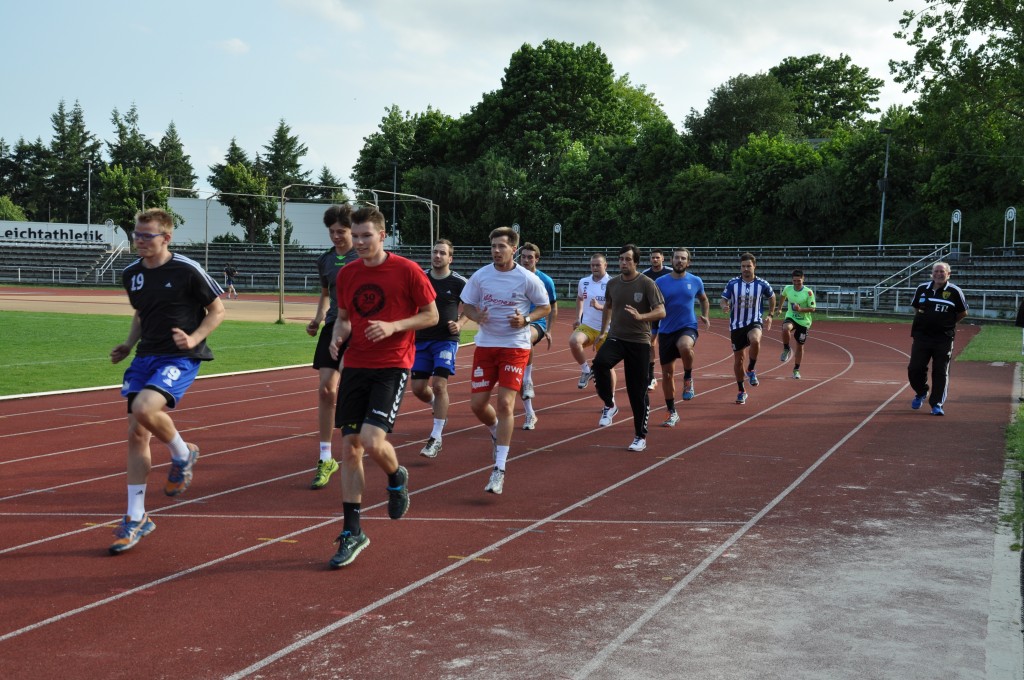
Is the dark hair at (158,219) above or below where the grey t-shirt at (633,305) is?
above

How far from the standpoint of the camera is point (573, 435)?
10.6 metres

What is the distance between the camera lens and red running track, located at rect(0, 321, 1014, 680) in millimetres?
4254

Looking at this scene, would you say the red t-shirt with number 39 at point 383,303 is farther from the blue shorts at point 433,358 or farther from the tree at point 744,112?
the tree at point 744,112

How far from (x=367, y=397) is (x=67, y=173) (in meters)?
Answer: 120

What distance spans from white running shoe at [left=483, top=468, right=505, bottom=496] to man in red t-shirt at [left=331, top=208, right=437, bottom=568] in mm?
1364

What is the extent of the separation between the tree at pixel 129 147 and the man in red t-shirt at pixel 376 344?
12080cm

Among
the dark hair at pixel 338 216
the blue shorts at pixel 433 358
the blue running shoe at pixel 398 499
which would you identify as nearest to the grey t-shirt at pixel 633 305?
the blue shorts at pixel 433 358

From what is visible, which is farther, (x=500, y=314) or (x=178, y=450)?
(x=500, y=314)

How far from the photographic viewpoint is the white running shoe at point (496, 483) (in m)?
7.48

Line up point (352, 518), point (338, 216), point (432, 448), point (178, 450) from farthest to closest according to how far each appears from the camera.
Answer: point (432, 448)
point (338, 216)
point (178, 450)
point (352, 518)

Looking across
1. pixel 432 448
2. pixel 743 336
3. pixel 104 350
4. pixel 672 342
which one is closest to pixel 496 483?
pixel 432 448

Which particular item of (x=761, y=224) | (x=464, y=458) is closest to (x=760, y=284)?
(x=464, y=458)

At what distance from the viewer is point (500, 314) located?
808cm

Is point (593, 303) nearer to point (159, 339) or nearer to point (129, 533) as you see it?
point (159, 339)
